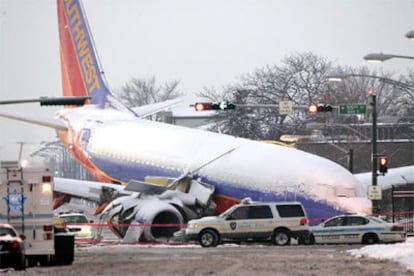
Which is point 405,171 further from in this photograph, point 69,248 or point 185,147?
point 69,248

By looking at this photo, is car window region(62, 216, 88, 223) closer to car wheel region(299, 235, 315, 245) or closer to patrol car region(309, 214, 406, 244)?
car wheel region(299, 235, 315, 245)

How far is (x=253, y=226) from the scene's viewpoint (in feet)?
129

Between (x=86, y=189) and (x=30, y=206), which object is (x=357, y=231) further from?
(x=86, y=189)

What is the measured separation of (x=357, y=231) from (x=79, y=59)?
2598cm

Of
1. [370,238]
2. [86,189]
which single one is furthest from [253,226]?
[86,189]

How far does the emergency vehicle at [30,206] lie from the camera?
27.7 m

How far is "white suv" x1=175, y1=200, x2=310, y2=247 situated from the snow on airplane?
306 centimetres

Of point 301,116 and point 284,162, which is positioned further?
point 301,116

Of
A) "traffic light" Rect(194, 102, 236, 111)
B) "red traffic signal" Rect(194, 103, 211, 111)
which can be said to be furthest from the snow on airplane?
"traffic light" Rect(194, 102, 236, 111)

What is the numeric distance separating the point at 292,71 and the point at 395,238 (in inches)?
2876

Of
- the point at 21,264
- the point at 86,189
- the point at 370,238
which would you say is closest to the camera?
the point at 21,264


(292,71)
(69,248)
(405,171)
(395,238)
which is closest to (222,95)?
(292,71)

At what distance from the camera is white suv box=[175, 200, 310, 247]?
1542 inches

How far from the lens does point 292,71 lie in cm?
11031
